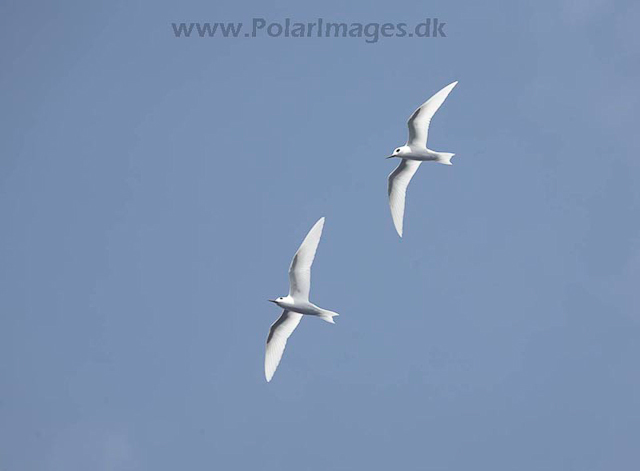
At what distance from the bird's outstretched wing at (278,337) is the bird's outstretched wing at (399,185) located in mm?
6749

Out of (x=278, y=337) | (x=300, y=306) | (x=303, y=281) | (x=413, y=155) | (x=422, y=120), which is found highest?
(x=422, y=120)

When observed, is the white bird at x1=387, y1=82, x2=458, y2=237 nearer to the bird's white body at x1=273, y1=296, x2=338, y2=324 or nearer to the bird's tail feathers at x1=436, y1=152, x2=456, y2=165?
the bird's tail feathers at x1=436, y1=152, x2=456, y2=165

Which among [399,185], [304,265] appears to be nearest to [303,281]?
[304,265]

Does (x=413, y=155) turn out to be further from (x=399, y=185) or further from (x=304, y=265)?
(x=304, y=265)

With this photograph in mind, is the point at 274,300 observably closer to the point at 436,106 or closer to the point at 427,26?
the point at 436,106

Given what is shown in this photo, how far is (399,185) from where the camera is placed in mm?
64938

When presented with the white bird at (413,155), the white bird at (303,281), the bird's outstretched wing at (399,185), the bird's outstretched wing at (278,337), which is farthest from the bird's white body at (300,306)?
the bird's outstretched wing at (399,185)

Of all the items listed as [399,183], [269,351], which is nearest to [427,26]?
[399,183]

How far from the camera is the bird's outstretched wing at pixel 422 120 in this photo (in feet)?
203

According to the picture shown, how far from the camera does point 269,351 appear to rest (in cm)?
6238

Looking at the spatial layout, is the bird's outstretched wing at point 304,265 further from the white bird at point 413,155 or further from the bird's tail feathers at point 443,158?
the bird's tail feathers at point 443,158

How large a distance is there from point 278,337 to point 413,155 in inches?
400

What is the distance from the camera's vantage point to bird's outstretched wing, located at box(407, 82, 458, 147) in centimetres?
6200

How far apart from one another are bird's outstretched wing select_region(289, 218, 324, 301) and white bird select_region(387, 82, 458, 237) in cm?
489
